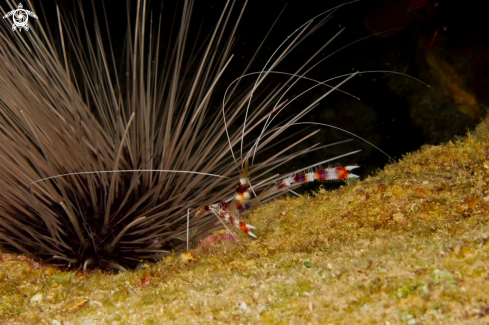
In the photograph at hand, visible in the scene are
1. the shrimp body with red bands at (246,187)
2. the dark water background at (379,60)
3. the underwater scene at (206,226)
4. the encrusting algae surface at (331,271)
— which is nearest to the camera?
the encrusting algae surface at (331,271)

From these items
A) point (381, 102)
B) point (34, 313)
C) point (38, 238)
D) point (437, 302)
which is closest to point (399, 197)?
point (437, 302)

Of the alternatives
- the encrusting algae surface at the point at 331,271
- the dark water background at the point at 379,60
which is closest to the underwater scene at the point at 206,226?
the encrusting algae surface at the point at 331,271

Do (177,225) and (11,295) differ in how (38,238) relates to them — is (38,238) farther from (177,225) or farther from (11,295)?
(177,225)

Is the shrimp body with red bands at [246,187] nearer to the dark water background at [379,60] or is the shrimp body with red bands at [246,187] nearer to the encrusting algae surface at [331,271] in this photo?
the encrusting algae surface at [331,271]

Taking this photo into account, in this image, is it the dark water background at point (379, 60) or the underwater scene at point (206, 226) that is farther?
the dark water background at point (379, 60)

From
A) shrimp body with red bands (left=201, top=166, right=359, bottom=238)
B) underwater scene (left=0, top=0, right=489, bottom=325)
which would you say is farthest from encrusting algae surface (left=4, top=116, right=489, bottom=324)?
shrimp body with red bands (left=201, top=166, right=359, bottom=238)

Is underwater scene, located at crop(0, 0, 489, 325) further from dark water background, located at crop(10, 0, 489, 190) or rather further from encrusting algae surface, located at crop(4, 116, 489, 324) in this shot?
dark water background, located at crop(10, 0, 489, 190)
